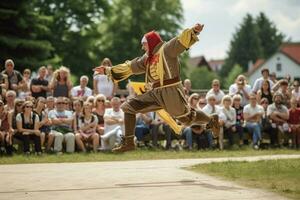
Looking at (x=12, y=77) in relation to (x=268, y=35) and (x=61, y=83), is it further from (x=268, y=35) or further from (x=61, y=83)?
(x=268, y=35)

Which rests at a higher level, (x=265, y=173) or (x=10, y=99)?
(x=10, y=99)

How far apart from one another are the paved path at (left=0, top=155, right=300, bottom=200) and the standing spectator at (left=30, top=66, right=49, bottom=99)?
15.3 ft

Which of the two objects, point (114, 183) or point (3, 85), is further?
point (3, 85)

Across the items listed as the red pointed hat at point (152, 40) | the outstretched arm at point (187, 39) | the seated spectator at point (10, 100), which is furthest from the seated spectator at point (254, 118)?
the outstretched arm at point (187, 39)

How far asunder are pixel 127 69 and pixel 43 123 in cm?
386

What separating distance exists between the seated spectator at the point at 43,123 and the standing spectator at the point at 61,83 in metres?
1.01

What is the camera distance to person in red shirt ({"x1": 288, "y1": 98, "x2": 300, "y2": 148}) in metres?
15.8

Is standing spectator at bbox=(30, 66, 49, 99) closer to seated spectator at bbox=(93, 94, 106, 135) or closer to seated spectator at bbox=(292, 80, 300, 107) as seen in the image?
seated spectator at bbox=(93, 94, 106, 135)

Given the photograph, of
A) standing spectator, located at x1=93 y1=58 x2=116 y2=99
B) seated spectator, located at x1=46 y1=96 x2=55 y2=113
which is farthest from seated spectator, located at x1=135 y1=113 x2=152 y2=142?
seated spectator, located at x1=46 y1=96 x2=55 y2=113

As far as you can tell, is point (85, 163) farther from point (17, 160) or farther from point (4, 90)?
point (4, 90)

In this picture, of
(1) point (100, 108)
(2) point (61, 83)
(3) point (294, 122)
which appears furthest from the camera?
(3) point (294, 122)

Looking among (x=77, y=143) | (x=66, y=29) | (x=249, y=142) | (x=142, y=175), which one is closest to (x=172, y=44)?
(x=142, y=175)

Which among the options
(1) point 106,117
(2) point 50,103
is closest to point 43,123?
(2) point 50,103

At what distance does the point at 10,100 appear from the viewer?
44.9 ft
